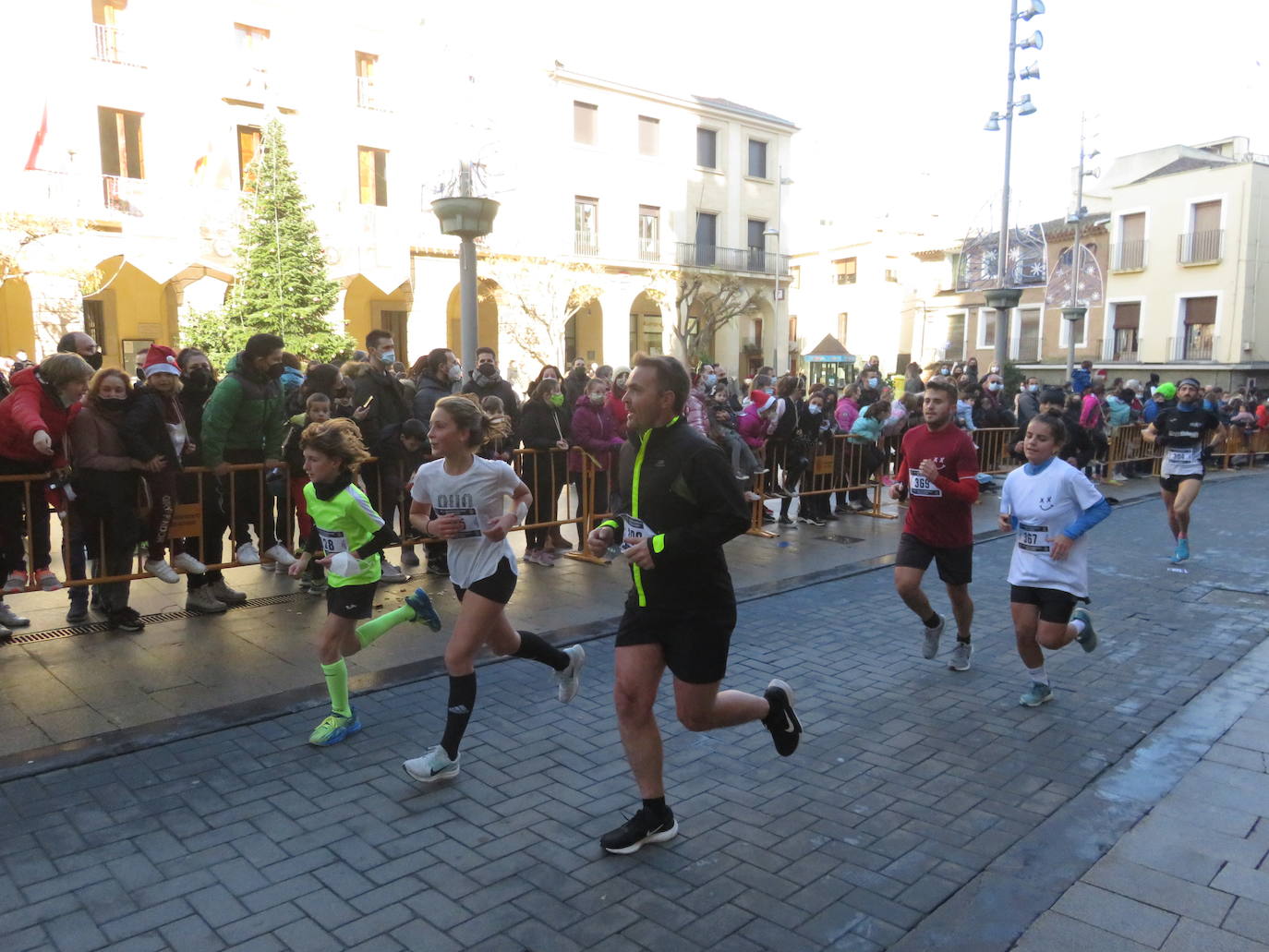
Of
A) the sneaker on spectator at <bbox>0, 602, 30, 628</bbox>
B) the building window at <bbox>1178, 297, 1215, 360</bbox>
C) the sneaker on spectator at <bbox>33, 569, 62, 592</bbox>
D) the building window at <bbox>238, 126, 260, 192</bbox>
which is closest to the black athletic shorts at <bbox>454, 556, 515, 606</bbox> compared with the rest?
the sneaker on spectator at <bbox>33, 569, 62, 592</bbox>

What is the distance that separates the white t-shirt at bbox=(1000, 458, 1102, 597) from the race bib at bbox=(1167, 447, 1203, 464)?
207 inches

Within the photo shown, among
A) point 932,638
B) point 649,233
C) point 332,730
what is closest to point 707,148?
point 649,233

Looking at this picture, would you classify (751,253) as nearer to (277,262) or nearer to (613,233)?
(613,233)

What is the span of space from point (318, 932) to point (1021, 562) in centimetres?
406

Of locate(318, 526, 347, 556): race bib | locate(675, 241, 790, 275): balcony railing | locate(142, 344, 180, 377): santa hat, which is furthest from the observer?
locate(675, 241, 790, 275): balcony railing

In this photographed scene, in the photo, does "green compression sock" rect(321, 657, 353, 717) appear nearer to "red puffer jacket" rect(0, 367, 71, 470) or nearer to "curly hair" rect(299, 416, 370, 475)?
"curly hair" rect(299, 416, 370, 475)

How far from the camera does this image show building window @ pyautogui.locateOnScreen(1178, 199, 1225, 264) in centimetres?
3591

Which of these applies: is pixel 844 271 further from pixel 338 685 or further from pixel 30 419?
pixel 338 685

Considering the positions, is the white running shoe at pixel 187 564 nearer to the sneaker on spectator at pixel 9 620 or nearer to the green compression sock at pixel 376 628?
the sneaker on spectator at pixel 9 620

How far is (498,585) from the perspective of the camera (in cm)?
425

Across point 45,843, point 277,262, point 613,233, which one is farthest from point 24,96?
point 45,843

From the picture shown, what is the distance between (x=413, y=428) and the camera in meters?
7.18

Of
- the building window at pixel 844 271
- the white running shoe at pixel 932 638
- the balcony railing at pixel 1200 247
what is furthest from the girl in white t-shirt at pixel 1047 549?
the building window at pixel 844 271

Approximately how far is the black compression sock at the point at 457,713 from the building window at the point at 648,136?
35.4 m
